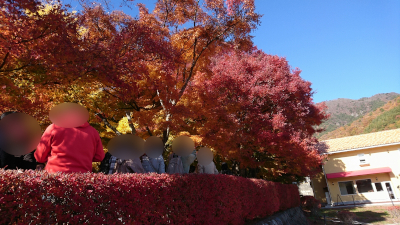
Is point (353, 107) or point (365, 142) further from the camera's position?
point (353, 107)

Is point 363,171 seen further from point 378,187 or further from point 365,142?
point 365,142

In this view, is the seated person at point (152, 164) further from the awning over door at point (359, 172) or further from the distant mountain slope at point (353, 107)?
the distant mountain slope at point (353, 107)

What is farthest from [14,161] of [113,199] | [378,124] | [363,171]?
[378,124]

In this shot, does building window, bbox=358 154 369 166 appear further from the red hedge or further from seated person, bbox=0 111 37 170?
seated person, bbox=0 111 37 170

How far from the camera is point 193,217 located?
4.32 metres

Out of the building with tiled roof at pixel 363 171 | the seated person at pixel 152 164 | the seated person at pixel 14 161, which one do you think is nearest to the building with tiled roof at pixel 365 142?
the building with tiled roof at pixel 363 171

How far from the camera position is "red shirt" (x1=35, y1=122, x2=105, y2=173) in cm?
285

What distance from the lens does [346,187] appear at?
78.0ft

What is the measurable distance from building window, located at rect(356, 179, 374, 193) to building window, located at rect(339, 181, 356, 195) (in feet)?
1.91

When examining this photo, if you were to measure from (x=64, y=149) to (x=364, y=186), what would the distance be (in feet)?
90.8

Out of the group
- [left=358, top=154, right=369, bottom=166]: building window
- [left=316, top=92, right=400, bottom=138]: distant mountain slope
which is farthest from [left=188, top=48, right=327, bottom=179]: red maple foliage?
[left=316, top=92, right=400, bottom=138]: distant mountain slope

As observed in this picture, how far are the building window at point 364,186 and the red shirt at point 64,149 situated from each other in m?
27.2

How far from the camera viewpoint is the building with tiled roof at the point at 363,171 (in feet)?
70.8

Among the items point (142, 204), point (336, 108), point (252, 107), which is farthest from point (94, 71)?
point (336, 108)
